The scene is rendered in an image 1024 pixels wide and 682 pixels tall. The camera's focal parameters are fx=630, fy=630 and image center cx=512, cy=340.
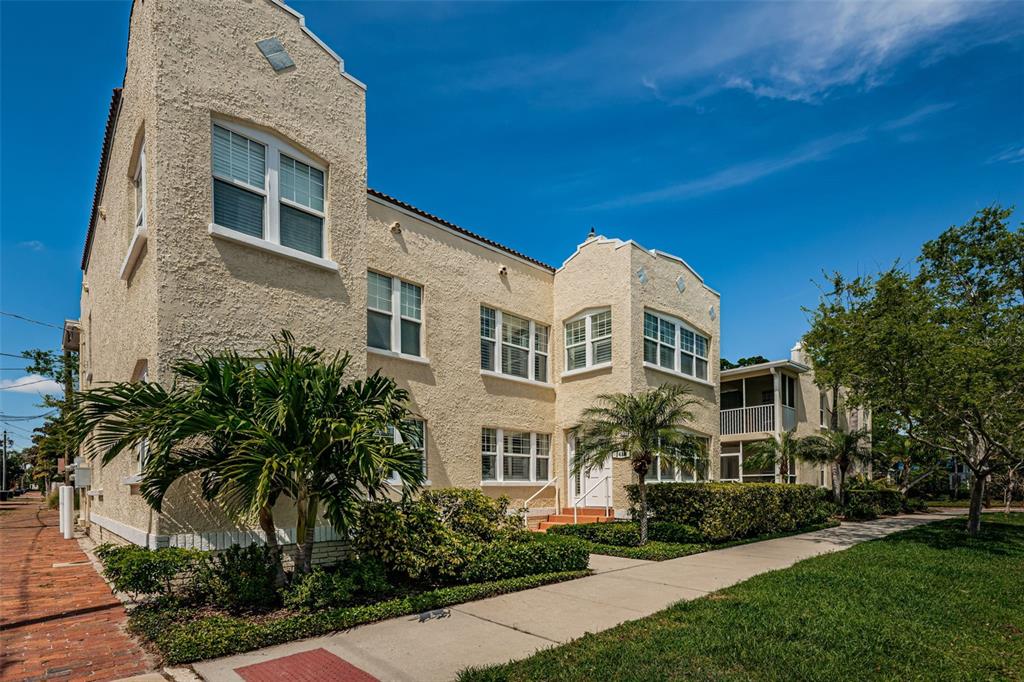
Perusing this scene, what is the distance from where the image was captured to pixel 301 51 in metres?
10.6

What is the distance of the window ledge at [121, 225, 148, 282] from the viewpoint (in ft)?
29.3

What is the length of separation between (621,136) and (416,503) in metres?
8.47

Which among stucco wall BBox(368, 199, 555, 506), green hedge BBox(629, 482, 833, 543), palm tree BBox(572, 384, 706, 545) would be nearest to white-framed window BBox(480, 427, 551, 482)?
stucco wall BBox(368, 199, 555, 506)

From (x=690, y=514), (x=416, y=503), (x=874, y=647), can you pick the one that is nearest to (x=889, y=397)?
(x=690, y=514)

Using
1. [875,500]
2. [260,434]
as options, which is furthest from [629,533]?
[875,500]

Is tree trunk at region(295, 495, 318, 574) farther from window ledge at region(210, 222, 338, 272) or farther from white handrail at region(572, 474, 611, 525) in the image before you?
white handrail at region(572, 474, 611, 525)

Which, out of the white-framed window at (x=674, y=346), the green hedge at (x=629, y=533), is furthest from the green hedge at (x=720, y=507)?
the white-framed window at (x=674, y=346)

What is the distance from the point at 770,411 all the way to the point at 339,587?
21291 mm

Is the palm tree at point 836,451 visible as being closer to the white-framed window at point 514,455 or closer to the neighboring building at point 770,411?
the neighboring building at point 770,411

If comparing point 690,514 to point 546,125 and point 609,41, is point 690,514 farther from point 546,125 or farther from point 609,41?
point 609,41

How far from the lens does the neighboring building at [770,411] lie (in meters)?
25.1

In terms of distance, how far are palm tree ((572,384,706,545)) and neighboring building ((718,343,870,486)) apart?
11786 mm

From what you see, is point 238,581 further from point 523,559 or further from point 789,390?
point 789,390

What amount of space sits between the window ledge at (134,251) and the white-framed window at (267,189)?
3.22 ft
